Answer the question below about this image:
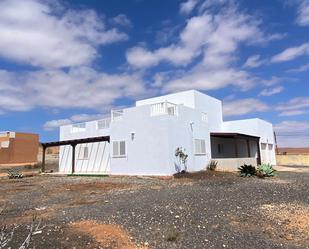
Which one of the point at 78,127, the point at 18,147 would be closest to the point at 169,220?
the point at 78,127

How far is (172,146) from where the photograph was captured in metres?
20.0

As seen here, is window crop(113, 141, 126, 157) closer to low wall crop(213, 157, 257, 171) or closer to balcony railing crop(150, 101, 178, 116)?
balcony railing crop(150, 101, 178, 116)

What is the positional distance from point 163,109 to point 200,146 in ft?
15.8

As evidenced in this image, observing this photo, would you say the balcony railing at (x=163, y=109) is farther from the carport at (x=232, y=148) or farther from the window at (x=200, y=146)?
the carport at (x=232, y=148)

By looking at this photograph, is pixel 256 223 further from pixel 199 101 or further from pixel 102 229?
pixel 199 101

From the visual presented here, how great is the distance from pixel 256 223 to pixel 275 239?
48.2 inches

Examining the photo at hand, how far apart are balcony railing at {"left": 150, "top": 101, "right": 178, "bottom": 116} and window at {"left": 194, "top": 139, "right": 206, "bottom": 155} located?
3308 millimetres

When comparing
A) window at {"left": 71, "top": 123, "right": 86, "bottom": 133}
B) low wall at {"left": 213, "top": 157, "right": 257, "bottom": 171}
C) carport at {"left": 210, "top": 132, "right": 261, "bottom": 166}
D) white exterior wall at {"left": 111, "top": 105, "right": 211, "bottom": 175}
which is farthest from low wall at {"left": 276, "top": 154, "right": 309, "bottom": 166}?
window at {"left": 71, "top": 123, "right": 86, "bottom": 133}

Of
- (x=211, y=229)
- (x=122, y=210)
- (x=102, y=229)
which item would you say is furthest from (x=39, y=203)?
(x=211, y=229)

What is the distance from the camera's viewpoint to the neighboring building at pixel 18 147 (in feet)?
166

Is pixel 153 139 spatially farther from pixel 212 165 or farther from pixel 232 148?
pixel 232 148

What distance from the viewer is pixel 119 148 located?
74.2ft

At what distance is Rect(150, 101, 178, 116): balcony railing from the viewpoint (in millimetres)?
20403

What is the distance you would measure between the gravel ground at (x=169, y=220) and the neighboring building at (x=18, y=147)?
1690 inches
